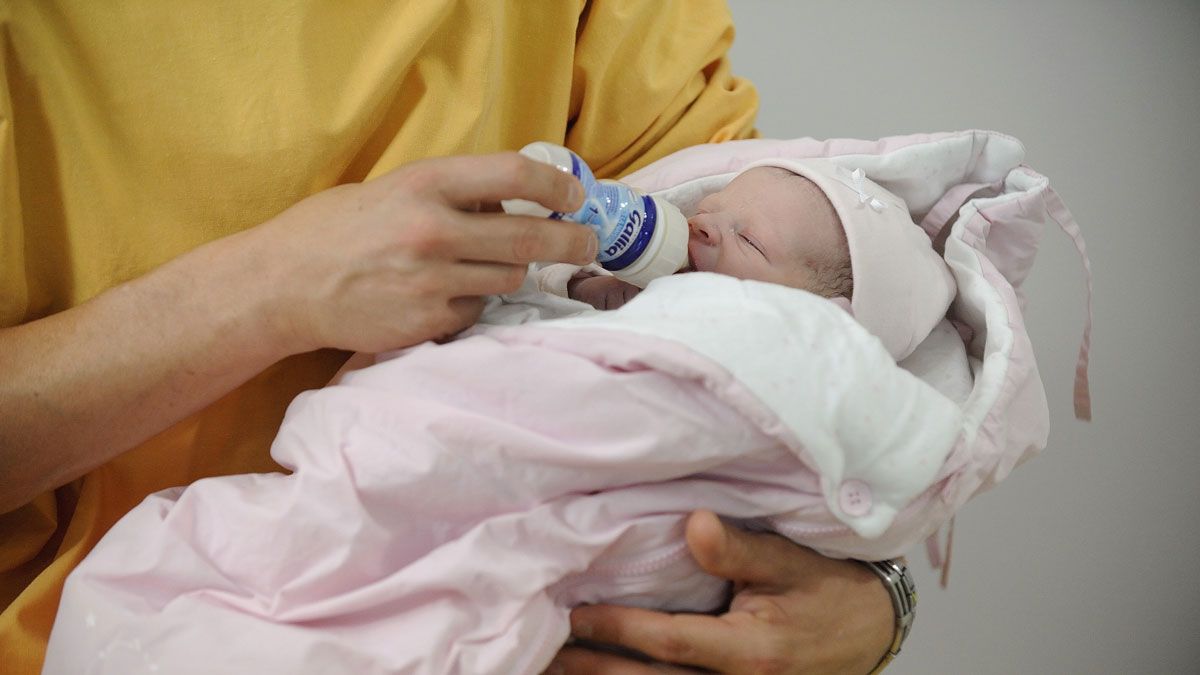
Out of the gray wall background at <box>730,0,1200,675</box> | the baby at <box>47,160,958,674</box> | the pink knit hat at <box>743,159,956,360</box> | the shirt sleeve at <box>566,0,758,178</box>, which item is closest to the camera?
the baby at <box>47,160,958,674</box>

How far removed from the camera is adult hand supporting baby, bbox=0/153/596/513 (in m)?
0.69

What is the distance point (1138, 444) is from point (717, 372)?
1.29m

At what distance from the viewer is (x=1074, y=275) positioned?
5.32 feet

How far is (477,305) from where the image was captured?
762 mm

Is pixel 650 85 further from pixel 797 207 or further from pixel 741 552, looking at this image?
pixel 741 552

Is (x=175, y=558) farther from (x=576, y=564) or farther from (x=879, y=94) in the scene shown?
(x=879, y=94)

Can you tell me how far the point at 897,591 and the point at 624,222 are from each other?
17.5 inches

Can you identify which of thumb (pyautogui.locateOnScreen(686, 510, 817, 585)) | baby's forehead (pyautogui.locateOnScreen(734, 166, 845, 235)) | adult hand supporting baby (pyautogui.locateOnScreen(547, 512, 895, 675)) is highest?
baby's forehead (pyautogui.locateOnScreen(734, 166, 845, 235))

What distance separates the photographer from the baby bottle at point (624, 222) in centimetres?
77

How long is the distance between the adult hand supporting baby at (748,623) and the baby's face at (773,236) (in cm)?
29

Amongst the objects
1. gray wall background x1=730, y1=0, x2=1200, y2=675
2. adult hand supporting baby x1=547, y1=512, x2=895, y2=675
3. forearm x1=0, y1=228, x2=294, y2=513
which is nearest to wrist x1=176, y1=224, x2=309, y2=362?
forearm x1=0, y1=228, x2=294, y2=513

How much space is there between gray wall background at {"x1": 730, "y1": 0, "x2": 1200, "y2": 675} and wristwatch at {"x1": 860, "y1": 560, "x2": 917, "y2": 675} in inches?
29.6

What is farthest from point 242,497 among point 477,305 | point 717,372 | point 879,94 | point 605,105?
point 879,94

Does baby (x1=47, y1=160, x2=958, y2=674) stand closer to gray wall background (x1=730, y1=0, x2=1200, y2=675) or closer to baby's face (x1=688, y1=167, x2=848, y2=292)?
baby's face (x1=688, y1=167, x2=848, y2=292)
